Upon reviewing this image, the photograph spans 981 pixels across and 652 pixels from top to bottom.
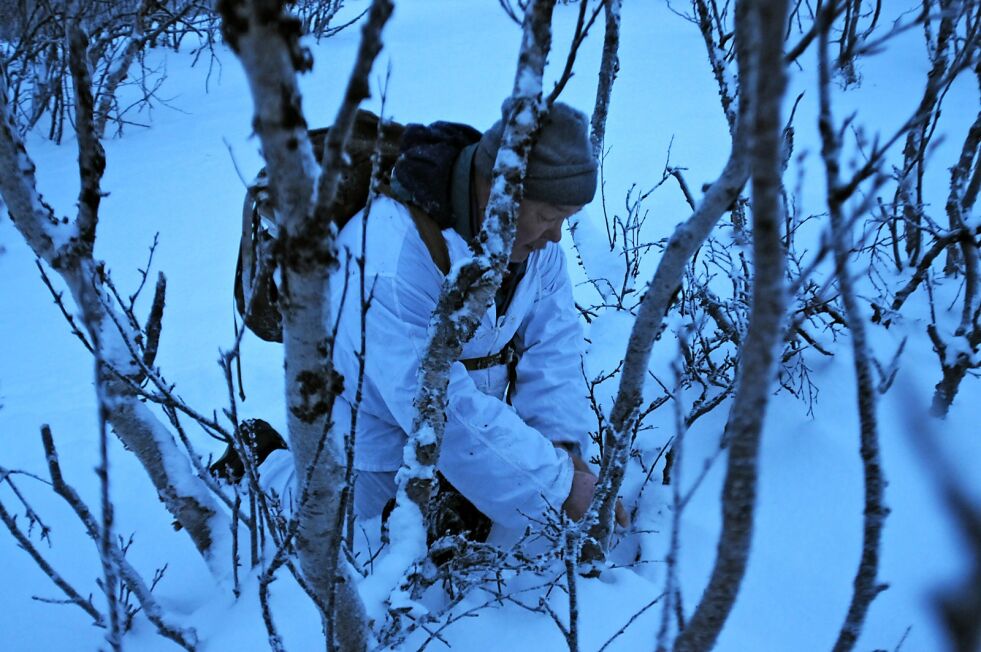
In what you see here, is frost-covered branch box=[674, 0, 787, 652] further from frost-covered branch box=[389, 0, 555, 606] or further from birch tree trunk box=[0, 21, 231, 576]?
birch tree trunk box=[0, 21, 231, 576]

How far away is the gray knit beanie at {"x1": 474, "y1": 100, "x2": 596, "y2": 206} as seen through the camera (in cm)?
165

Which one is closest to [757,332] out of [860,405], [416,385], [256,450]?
[860,405]

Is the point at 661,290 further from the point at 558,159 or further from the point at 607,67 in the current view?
the point at 607,67

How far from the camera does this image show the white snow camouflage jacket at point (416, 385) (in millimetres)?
1751

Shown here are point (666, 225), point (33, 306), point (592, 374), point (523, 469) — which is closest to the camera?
point (523, 469)

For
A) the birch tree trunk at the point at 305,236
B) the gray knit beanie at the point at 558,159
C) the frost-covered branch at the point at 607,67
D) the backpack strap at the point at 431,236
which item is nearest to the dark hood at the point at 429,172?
the backpack strap at the point at 431,236

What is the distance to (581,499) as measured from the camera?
190 centimetres

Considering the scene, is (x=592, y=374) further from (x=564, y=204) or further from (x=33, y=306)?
(x=33, y=306)

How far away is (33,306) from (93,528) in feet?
9.93

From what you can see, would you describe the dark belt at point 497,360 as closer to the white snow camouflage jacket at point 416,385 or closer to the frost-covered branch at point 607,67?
the white snow camouflage jacket at point 416,385

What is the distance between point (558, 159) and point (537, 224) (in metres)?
0.19

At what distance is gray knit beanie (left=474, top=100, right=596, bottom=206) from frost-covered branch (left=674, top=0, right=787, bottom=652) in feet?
3.02

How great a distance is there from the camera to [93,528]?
1.17m

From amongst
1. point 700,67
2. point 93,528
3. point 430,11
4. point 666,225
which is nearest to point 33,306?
point 93,528
